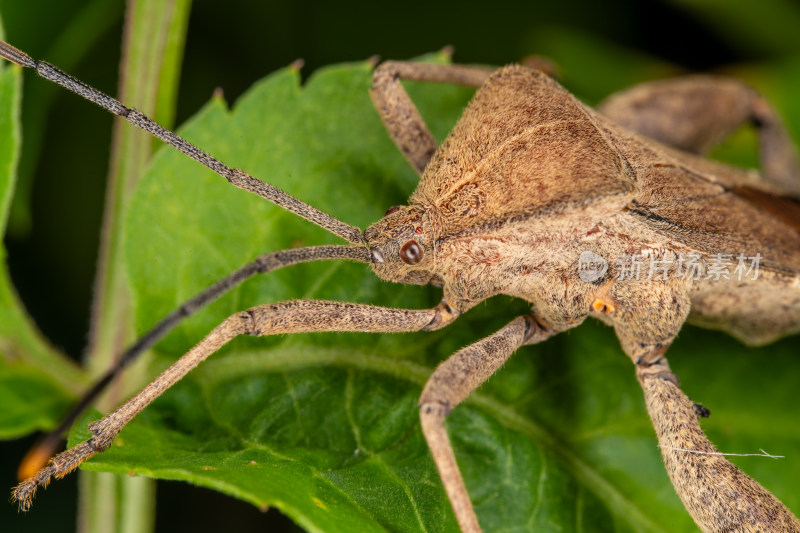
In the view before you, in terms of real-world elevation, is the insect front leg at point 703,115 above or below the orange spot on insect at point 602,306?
above

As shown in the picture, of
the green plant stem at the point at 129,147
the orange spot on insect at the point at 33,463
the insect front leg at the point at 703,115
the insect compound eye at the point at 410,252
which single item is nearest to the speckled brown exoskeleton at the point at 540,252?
the insect compound eye at the point at 410,252

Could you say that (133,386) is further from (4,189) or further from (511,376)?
(511,376)

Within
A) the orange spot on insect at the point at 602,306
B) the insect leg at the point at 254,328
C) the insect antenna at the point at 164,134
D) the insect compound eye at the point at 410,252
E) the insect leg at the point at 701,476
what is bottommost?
the insect leg at the point at 701,476

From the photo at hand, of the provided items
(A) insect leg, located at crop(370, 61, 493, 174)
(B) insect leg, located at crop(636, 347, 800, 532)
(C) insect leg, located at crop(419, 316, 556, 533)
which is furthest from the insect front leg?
(C) insect leg, located at crop(419, 316, 556, 533)

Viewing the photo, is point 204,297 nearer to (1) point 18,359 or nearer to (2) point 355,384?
(2) point 355,384

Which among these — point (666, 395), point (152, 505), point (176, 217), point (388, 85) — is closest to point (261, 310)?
point (176, 217)

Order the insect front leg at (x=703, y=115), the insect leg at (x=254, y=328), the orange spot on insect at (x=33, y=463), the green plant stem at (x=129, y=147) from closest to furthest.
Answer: the insect leg at (x=254, y=328), the orange spot on insect at (x=33, y=463), the green plant stem at (x=129, y=147), the insect front leg at (x=703, y=115)

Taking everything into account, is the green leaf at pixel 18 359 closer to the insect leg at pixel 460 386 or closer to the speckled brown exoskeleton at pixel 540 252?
the speckled brown exoskeleton at pixel 540 252
